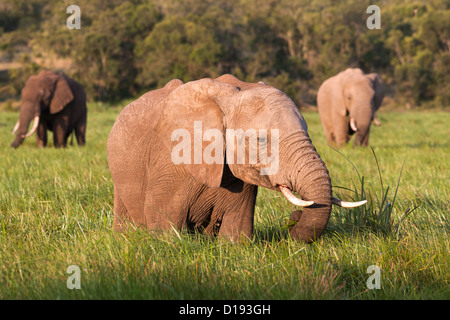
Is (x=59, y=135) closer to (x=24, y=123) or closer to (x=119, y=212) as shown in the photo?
(x=24, y=123)

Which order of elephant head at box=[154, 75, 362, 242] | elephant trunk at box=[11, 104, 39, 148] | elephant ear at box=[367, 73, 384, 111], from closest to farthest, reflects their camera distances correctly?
elephant head at box=[154, 75, 362, 242] < elephant trunk at box=[11, 104, 39, 148] < elephant ear at box=[367, 73, 384, 111]

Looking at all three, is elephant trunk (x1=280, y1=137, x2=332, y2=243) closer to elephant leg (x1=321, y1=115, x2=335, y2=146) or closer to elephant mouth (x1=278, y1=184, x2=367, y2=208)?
elephant mouth (x1=278, y1=184, x2=367, y2=208)

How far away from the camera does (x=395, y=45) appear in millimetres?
44969

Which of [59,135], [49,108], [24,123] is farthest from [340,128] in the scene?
[24,123]

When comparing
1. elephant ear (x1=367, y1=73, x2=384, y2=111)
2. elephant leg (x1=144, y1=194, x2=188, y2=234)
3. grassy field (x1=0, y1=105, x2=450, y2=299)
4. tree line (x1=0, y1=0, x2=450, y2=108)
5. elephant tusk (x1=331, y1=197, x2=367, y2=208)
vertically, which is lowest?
grassy field (x1=0, y1=105, x2=450, y2=299)

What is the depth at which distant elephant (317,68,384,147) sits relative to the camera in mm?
12062

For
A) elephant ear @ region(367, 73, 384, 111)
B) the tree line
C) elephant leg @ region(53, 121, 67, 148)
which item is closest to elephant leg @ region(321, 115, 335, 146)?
elephant ear @ region(367, 73, 384, 111)

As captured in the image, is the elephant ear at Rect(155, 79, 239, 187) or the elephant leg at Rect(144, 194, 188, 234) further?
the elephant leg at Rect(144, 194, 188, 234)

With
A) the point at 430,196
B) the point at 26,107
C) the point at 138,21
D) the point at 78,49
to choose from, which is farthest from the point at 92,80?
the point at 430,196

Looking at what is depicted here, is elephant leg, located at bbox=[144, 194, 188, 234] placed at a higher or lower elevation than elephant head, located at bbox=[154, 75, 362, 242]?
lower

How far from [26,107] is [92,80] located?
23.1m

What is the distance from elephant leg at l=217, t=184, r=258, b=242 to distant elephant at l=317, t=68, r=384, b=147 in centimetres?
853

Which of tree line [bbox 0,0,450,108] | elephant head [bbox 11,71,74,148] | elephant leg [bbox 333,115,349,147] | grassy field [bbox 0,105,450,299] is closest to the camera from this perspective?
grassy field [bbox 0,105,450,299]
